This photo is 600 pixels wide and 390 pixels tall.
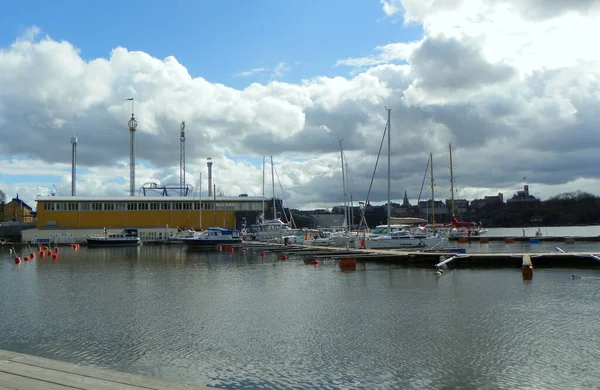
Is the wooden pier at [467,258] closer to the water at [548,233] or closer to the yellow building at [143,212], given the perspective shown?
the yellow building at [143,212]

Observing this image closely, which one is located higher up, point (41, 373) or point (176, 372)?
point (41, 373)

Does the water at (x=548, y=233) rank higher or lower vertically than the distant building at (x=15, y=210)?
lower

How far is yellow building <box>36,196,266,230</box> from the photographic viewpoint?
355ft

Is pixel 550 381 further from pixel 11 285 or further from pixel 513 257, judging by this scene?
pixel 11 285

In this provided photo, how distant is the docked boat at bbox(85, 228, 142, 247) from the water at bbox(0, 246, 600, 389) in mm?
55823

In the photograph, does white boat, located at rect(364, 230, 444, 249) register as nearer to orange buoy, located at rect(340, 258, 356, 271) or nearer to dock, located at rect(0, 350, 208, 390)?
orange buoy, located at rect(340, 258, 356, 271)

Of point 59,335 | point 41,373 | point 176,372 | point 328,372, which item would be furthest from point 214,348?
point 41,373

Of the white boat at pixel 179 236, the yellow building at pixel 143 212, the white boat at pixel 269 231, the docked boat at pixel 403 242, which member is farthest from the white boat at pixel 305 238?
the yellow building at pixel 143 212

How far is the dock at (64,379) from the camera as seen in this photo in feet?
31.4

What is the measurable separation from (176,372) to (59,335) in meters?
7.72

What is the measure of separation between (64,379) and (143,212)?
105 metres

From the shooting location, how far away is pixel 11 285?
1521 inches

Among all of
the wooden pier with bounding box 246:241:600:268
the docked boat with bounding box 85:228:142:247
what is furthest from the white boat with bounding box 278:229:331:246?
the docked boat with bounding box 85:228:142:247

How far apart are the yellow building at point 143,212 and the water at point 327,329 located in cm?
7195
